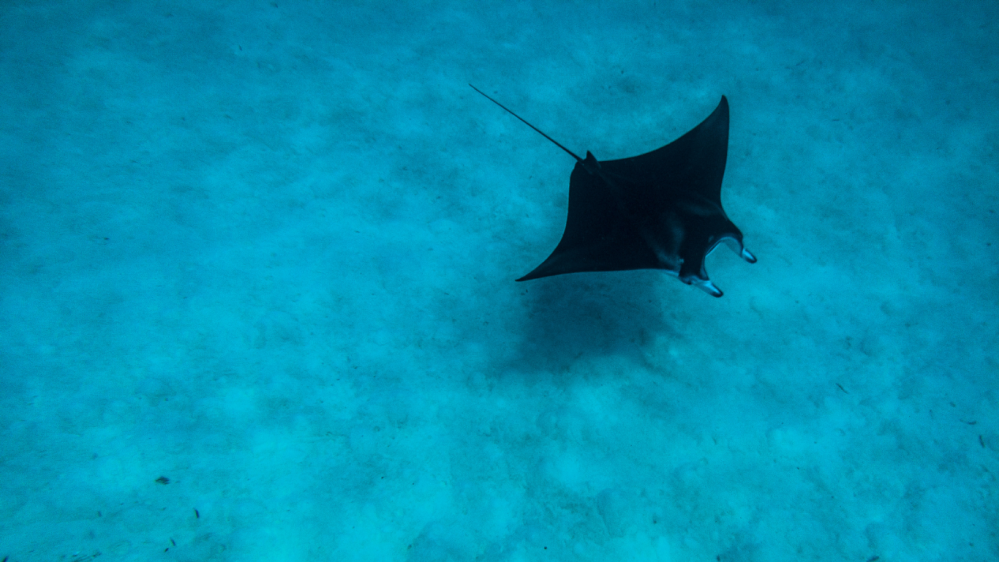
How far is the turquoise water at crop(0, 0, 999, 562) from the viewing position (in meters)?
2.43

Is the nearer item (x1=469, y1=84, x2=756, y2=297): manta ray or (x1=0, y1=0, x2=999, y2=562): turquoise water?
(x1=469, y1=84, x2=756, y2=297): manta ray

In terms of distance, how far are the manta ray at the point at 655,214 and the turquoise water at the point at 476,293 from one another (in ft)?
1.99

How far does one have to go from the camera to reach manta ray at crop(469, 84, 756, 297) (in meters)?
2.32

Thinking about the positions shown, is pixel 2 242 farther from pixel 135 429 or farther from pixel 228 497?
pixel 228 497

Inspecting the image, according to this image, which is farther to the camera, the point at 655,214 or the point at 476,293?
the point at 476,293

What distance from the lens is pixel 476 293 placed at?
3.07 m

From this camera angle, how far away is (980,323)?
277cm

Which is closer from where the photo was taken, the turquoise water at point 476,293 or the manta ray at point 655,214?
the manta ray at point 655,214

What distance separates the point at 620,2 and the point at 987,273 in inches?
147

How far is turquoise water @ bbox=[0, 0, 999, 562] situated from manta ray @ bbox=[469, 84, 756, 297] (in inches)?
23.9

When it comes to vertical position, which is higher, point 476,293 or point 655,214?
point 655,214

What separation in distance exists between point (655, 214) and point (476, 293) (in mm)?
1347

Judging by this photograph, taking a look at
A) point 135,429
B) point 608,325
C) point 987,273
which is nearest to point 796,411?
point 608,325

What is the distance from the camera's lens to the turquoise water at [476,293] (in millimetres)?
2430
